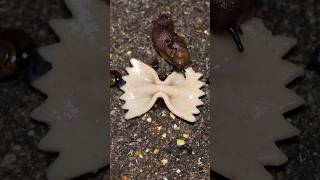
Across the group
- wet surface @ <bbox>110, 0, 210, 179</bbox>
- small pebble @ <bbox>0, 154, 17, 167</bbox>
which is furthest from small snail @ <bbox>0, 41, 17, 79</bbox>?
wet surface @ <bbox>110, 0, 210, 179</bbox>

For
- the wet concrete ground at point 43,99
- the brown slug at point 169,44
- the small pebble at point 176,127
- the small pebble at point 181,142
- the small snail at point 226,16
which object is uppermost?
the brown slug at point 169,44

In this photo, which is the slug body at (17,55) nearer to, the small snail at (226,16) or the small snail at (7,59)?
the small snail at (7,59)

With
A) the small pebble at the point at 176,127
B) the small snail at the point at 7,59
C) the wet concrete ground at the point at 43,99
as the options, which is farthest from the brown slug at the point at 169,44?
the small snail at the point at 7,59

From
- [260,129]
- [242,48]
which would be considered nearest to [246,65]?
[242,48]

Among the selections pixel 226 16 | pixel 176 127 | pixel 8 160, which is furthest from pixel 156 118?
pixel 8 160

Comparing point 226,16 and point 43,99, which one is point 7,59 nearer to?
point 43,99

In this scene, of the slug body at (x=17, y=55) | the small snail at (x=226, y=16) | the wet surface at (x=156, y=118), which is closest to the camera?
the wet surface at (x=156, y=118)

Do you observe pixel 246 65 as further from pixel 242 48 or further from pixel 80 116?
pixel 80 116
